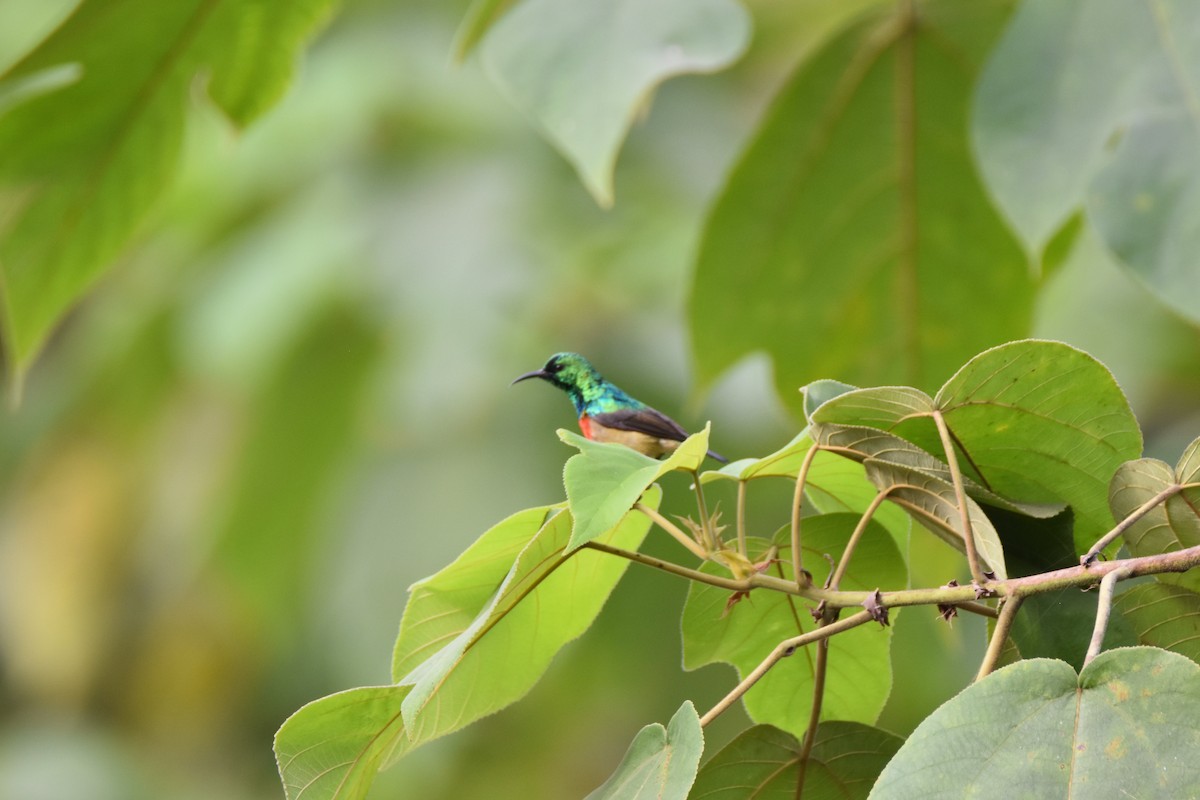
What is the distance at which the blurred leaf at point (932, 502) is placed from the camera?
1120 millimetres

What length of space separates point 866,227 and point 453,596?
1.98 metres

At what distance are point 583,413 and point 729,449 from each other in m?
2.47

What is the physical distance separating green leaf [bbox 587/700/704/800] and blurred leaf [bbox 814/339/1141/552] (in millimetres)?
285

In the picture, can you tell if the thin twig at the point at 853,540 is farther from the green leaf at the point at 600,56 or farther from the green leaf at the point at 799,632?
the green leaf at the point at 600,56

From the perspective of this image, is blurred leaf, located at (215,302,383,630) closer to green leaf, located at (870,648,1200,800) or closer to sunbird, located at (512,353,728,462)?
sunbird, located at (512,353,728,462)

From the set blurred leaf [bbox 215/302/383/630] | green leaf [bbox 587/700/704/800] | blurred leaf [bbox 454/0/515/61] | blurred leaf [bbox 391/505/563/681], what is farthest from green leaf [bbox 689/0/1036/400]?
blurred leaf [bbox 215/302/383/630]

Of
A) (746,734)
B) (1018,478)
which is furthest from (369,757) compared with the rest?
(1018,478)

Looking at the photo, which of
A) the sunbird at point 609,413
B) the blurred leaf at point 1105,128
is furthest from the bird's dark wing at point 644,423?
the blurred leaf at point 1105,128

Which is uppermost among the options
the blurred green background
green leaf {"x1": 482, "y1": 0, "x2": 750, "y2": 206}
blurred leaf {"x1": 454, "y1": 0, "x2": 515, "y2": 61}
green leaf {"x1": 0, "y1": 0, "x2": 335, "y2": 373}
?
green leaf {"x1": 0, "y1": 0, "x2": 335, "y2": 373}

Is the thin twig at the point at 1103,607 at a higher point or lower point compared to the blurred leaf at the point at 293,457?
higher

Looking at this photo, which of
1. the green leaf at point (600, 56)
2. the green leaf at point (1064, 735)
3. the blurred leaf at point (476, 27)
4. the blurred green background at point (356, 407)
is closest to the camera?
the green leaf at point (1064, 735)

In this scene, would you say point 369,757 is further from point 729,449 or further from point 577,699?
point 577,699

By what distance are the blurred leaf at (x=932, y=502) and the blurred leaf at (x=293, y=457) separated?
4.48 m

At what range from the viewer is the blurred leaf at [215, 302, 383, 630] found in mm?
5621
